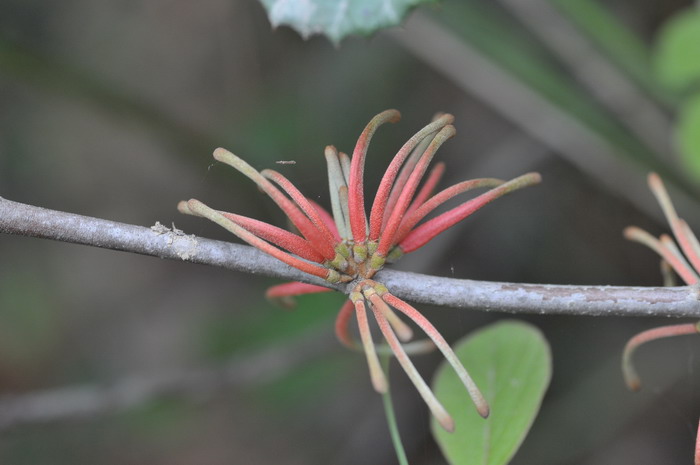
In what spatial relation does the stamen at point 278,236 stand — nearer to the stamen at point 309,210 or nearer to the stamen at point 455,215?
the stamen at point 309,210

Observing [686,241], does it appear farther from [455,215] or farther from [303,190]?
[303,190]

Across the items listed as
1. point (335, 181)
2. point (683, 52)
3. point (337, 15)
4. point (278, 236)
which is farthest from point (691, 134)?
point (278, 236)

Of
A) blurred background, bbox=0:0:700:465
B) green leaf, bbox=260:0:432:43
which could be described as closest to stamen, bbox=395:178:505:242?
green leaf, bbox=260:0:432:43

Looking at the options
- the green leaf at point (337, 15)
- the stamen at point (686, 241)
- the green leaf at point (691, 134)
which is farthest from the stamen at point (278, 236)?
the green leaf at point (691, 134)

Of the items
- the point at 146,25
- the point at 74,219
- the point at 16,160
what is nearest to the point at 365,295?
the point at 74,219

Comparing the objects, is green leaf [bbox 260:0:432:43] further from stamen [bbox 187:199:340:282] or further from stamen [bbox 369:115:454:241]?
stamen [bbox 187:199:340:282]

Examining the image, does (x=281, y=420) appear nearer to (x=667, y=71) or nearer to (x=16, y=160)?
(x=16, y=160)

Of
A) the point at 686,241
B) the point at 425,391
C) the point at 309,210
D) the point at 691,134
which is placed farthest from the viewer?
the point at 691,134
